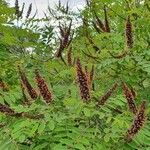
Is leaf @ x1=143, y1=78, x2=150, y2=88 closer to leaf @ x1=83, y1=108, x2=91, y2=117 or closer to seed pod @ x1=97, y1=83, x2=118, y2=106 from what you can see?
seed pod @ x1=97, y1=83, x2=118, y2=106

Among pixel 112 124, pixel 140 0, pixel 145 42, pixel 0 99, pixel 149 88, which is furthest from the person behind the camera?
pixel 140 0

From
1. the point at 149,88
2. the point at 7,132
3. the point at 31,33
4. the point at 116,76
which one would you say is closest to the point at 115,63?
the point at 116,76

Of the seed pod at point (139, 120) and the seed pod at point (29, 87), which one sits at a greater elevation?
the seed pod at point (29, 87)

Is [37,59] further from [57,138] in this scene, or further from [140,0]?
[57,138]

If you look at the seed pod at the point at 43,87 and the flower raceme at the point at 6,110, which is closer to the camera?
the seed pod at the point at 43,87

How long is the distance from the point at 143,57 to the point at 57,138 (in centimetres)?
136

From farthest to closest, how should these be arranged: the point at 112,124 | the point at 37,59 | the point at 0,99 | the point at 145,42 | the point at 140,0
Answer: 1. the point at 140,0
2. the point at 37,59
3. the point at 145,42
4. the point at 0,99
5. the point at 112,124

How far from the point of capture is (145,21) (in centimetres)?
546

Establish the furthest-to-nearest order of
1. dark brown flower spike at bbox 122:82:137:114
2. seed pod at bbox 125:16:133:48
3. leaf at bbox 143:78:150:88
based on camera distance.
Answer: leaf at bbox 143:78:150:88, seed pod at bbox 125:16:133:48, dark brown flower spike at bbox 122:82:137:114

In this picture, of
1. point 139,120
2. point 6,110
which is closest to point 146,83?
point 139,120

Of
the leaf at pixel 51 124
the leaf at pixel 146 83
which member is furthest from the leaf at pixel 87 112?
the leaf at pixel 146 83

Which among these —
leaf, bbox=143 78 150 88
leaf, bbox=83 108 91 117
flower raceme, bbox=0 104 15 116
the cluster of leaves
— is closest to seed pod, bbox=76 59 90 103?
the cluster of leaves

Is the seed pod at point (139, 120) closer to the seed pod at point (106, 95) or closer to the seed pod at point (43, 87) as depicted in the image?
the seed pod at point (106, 95)

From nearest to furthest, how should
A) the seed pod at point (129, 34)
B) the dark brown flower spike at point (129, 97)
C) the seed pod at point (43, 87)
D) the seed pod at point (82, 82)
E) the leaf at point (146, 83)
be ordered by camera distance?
the seed pod at point (82, 82)
the seed pod at point (43, 87)
the dark brown flower spike at point (129, 97)
the seed pod at point (129, 34)
the leaf at point (146, 83)
